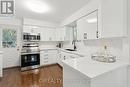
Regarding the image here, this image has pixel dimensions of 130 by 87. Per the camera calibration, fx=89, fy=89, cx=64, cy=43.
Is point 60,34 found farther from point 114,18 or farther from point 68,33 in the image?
point 114,18

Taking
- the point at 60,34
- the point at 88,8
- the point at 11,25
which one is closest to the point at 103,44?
the point at 88,8

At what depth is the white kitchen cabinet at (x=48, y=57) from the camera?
4.54 metres

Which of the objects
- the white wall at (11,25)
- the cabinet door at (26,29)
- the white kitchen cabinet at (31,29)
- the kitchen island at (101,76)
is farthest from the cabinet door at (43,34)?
the kitchen island at (101,76)

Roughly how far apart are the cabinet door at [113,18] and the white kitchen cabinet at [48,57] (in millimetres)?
3405

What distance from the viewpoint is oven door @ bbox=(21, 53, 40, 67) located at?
3.88 meters

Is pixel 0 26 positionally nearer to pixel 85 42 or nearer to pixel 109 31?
pixel 85 42

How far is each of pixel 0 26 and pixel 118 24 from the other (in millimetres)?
4679

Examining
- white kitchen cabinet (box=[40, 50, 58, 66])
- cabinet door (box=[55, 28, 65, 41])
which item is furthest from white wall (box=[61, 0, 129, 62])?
white kitchen cabinet (box=[40, 50, 58, 66])

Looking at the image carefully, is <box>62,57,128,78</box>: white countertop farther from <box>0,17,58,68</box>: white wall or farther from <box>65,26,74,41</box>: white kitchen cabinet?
<box>0,17,58,68</box>: white wall

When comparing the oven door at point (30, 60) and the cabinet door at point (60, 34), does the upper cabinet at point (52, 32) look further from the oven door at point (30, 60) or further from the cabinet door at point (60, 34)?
the oven door at point (30, 60)

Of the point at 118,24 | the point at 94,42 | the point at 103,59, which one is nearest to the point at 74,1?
the point at 94,42

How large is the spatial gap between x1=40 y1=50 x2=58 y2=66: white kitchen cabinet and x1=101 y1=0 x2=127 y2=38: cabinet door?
3.41 m

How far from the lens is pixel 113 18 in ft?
5.29

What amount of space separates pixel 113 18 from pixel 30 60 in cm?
369
